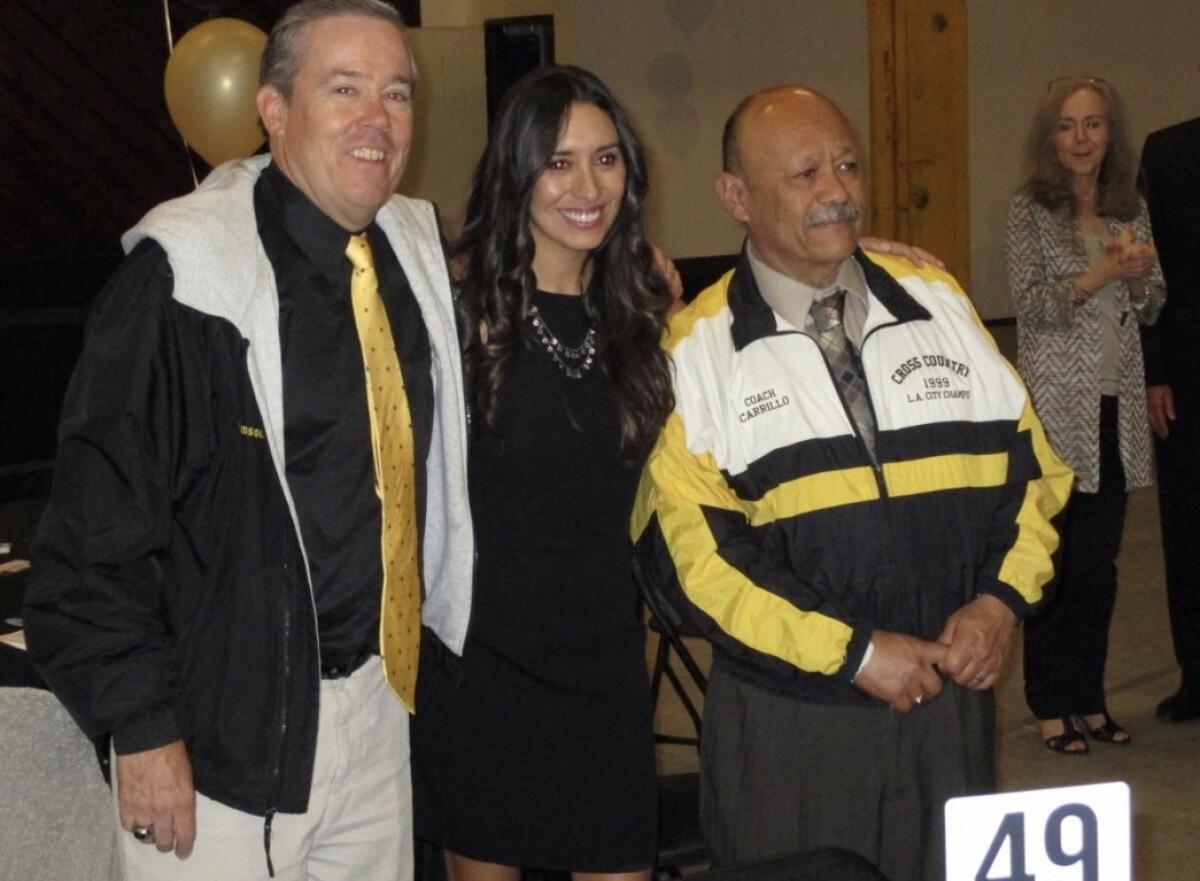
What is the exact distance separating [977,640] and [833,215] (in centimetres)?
63

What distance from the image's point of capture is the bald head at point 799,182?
7.50ft

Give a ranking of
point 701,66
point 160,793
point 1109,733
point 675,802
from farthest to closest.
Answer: point 701,66 < point 1109,733 < point 675,802 < point 160,793

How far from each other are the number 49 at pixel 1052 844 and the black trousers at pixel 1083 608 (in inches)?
94.4

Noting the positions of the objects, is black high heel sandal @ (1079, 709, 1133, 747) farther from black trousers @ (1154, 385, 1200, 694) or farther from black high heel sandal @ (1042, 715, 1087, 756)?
black trousers @ (1154, 385, 1200, 694)

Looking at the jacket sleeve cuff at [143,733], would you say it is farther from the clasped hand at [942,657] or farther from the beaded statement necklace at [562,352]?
the clasped hand at [942,657]

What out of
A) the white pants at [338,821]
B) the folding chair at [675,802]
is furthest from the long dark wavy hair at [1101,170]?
the white pants at [338,821]

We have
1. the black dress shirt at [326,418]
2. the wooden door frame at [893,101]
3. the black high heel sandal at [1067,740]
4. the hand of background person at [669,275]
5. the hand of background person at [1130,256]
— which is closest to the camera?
the black dress shirt at [326,418]

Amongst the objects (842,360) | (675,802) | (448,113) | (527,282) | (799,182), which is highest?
(448,113)

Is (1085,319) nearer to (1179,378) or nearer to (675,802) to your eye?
(1179,378)

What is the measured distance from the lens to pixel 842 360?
231 centimetres

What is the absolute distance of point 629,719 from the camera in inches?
96.0

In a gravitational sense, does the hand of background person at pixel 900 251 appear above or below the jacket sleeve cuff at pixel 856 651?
above

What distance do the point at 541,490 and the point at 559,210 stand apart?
41 cm

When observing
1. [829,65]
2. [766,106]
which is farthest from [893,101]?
[766,106]
